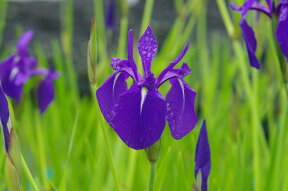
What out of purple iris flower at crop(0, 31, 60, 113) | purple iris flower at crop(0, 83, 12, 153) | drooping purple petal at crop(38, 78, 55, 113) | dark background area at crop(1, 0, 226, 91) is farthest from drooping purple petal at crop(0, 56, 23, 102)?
dark background area at crop(1, 0, 226, 91)

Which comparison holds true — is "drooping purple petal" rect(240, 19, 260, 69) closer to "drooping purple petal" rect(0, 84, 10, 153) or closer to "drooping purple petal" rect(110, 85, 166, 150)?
"drooping purple petal" rect(110, 85, 166, 150)

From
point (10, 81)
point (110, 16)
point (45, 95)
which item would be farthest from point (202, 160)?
point (110, 16)

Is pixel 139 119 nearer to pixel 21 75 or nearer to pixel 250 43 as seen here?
pixel 250 43

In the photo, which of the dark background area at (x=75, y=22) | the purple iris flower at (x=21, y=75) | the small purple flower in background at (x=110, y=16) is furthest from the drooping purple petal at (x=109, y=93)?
the dark background area at (x=75, y=22)

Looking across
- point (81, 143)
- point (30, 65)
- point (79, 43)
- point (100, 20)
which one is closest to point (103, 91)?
point (30, 65)

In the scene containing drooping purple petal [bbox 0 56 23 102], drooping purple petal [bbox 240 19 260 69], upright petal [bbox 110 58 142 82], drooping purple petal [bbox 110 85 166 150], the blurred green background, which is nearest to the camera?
drooping purple petal [bbox 110 85 166 150]
